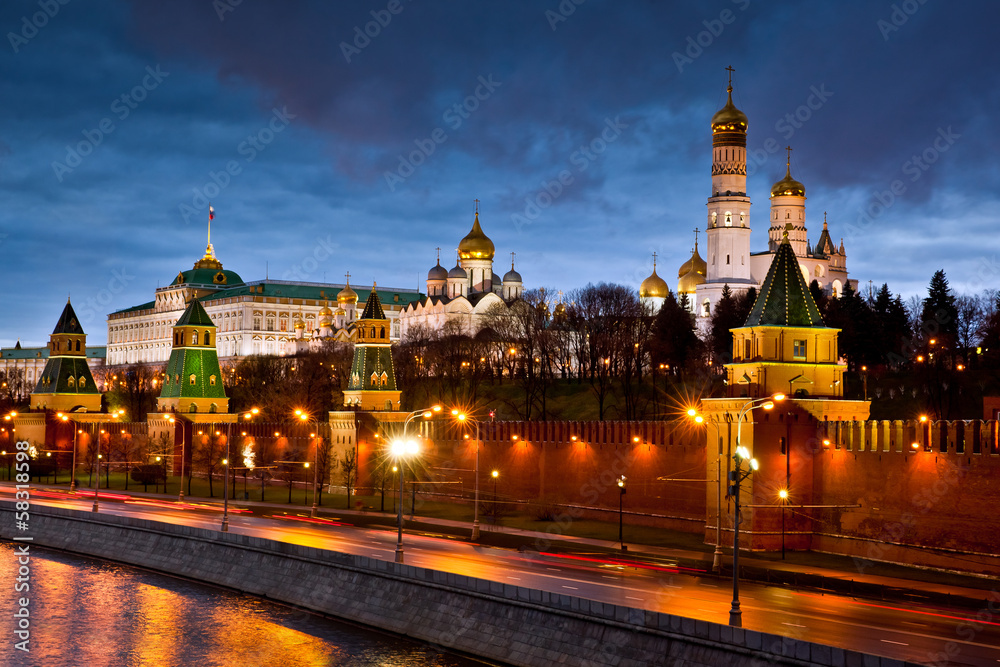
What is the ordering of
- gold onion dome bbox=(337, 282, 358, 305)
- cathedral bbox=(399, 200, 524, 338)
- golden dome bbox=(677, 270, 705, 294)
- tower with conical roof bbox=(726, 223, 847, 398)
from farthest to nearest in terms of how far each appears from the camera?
1. gold onion dome bbox=(337, 282, 358, 305)
2. cathedral bbox=(399, 200, 524, 338)
3. golden dome bbox=(677, 270, 705, 294)
4. tower with conical roof bbox=(726, 223, 847, 398)

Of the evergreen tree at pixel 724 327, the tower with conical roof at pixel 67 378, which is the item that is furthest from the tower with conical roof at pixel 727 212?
the tower with conical roof at pixel 67 378

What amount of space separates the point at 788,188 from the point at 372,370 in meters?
59.3

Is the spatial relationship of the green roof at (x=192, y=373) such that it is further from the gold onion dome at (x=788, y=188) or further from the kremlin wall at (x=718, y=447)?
the gold onion dome at (x=788, y=188)

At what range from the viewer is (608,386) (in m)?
85.2

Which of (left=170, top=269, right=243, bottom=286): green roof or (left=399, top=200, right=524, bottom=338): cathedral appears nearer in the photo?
(left=399, top=200, right=524, bottom=338): cathedral

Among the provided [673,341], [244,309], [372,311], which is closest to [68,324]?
[372,311]

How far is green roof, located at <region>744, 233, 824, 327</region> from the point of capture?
45125 mm

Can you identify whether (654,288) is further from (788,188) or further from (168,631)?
(168,631)

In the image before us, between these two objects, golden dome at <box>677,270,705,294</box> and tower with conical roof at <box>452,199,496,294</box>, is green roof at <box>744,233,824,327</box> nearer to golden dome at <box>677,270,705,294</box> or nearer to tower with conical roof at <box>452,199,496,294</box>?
golden dome at <box>677,270,705,294</box>

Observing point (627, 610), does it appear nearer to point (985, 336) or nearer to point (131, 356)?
point (985, 336)

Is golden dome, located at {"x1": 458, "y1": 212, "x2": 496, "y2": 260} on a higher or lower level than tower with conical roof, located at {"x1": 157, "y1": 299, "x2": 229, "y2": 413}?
higher

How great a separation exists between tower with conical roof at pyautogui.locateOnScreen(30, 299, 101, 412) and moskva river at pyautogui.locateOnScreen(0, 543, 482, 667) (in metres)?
46.7

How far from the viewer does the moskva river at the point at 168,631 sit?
32.7 m

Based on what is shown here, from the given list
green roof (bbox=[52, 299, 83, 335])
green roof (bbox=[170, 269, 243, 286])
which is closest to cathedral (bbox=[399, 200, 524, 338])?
green roof (bbox=[52, 299, 83, 335])
